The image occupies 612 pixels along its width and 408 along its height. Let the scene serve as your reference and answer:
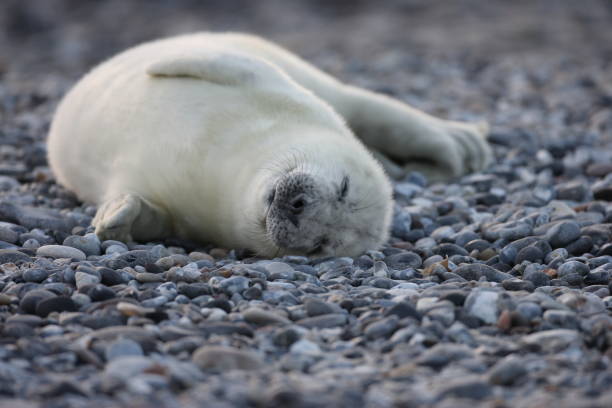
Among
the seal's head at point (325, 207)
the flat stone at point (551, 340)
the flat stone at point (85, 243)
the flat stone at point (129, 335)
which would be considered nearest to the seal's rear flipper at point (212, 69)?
the seal's head at point (325, 207)

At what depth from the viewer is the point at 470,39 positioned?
1217 cm

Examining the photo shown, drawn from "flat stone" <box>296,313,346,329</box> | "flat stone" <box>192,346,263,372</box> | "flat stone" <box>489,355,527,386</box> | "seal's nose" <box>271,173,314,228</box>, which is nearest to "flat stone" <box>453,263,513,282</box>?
"seal's nose" <box>271,173,314,228</box>

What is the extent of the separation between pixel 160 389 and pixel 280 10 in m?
12.4

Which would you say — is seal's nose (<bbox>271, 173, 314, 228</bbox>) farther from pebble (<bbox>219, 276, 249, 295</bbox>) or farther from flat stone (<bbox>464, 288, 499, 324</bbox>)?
flat stone (<bbox>464, 288, 499, 324</bbox>)

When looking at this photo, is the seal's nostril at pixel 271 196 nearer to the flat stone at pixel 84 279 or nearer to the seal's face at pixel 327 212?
the seal's face at pixel 327 212

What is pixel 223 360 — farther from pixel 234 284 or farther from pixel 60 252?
pixel 60 252

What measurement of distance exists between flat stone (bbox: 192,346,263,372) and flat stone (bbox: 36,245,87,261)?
1.25 m

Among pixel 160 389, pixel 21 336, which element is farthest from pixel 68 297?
pixel 160 389

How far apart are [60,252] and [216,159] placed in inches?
34.4

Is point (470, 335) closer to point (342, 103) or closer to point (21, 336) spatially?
point (21, 336)

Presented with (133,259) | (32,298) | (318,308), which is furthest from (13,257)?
(318,308)

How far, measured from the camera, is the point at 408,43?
468 inches

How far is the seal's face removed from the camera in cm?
368

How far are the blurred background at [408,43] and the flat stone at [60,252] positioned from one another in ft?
14.0
